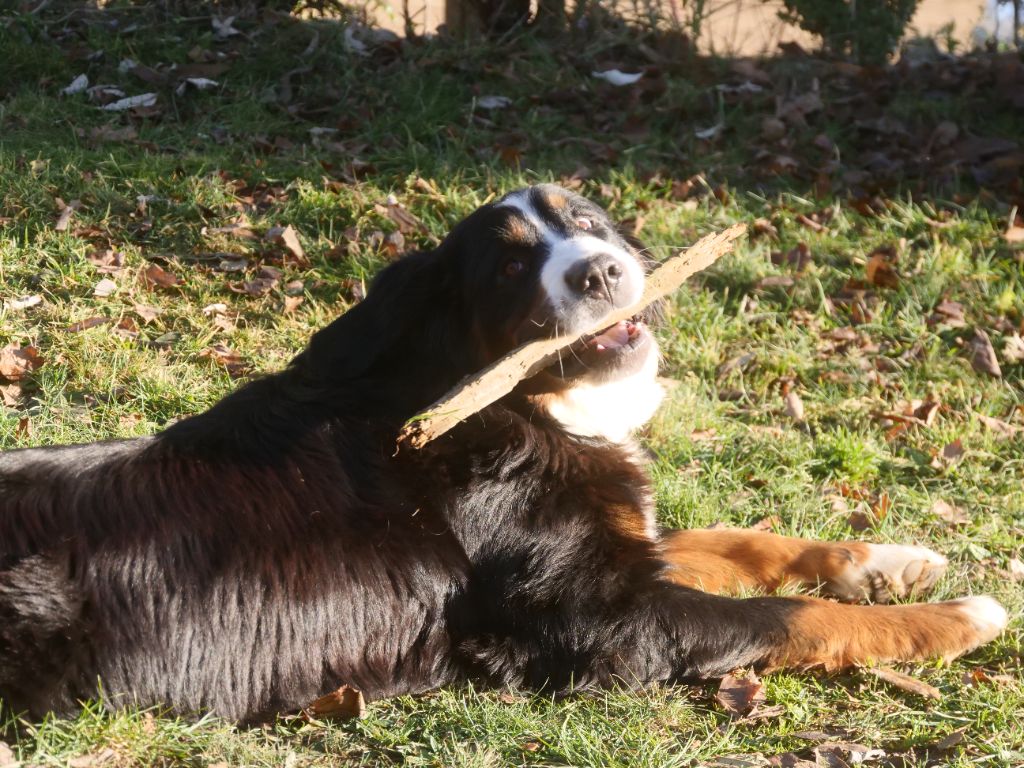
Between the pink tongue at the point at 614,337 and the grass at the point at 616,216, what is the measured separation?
Result: 974 millimetres

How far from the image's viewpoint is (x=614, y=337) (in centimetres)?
410

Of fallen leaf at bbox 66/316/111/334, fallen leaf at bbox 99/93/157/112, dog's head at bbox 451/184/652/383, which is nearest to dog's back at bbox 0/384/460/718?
dog's head at bbox 451/184/652/383

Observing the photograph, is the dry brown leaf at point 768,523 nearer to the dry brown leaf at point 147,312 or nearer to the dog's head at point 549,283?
the dog's head at point 549,283

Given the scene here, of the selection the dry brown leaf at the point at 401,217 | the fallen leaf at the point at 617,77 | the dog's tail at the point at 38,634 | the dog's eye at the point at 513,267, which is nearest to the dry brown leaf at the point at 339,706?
the dog's tail at the point at 38,634

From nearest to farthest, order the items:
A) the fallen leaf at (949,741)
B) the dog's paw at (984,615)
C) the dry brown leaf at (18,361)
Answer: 1. the fallen leaf at (949,741)
2. the dog's paw at (984,615)
3. the dry brown leaf at (18,361)

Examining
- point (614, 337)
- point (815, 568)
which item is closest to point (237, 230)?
point (614, 337)

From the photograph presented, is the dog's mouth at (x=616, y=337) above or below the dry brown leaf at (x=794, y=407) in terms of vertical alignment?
above

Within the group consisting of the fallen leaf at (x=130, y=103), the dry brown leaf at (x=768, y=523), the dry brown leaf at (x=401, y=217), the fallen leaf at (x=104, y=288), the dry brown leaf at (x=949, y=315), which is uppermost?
the fallen leaf at (x=130, y=103)

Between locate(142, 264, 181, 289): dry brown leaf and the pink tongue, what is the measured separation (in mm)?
2951

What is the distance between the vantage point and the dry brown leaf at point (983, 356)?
239 inches

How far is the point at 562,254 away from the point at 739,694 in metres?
1.58

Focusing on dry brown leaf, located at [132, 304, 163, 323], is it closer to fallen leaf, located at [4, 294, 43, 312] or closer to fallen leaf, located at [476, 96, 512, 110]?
fallen leaf, located at [4, 294, 43, 312]

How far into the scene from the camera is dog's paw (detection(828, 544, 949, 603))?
4.23 meters

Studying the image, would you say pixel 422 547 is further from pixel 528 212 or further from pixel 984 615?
pixel 984 615
